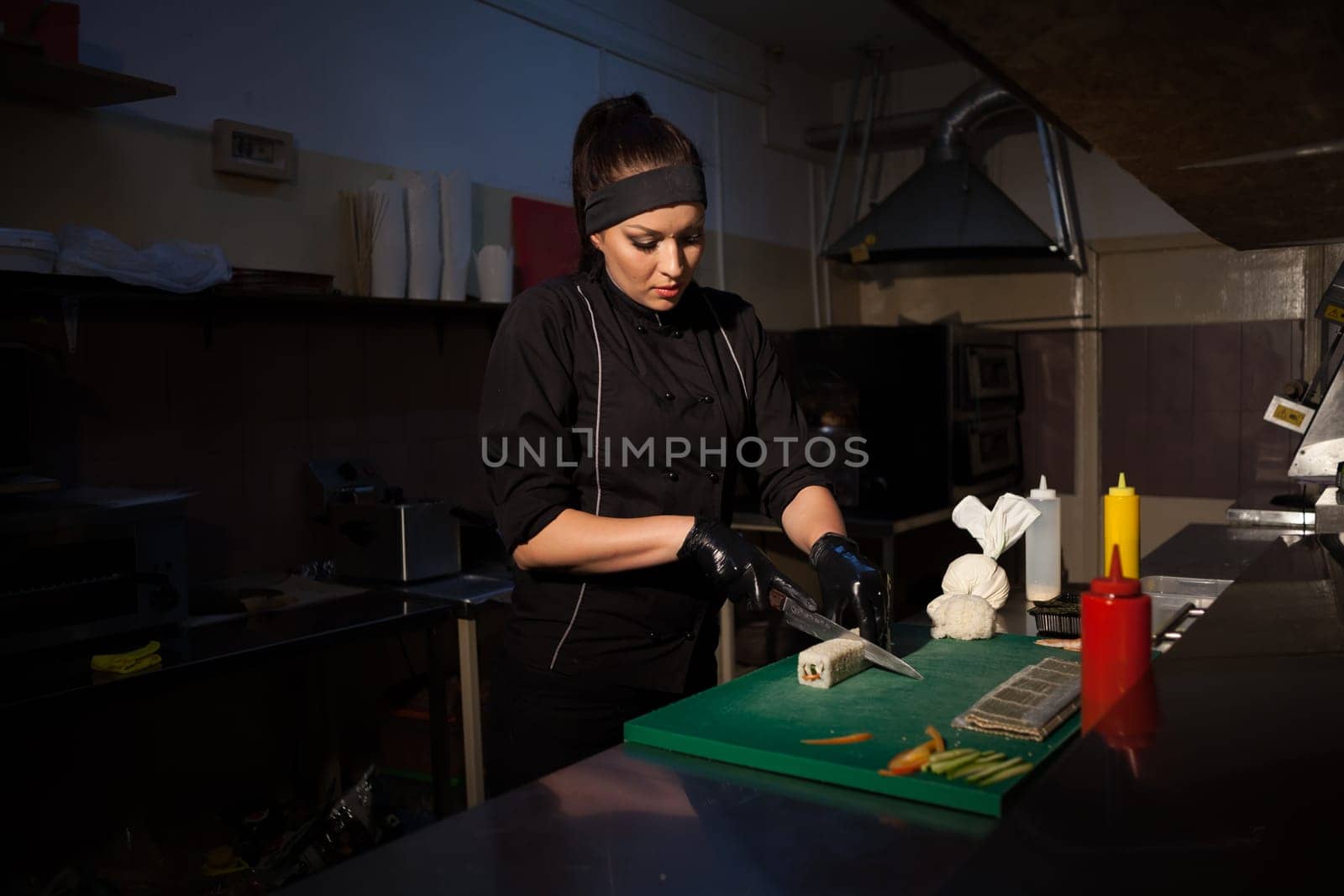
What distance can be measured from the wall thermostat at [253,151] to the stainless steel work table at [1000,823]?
2335mm

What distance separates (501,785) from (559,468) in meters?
0.52

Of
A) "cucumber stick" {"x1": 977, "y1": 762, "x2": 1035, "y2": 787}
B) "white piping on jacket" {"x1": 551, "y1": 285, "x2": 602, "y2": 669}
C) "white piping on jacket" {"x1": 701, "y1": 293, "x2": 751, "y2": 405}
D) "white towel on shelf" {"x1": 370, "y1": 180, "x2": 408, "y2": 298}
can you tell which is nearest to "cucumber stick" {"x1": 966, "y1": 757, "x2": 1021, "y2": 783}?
"cucumber stick" {"x1": 977, "y1": 762, "x2": 1035, "y2": 787}

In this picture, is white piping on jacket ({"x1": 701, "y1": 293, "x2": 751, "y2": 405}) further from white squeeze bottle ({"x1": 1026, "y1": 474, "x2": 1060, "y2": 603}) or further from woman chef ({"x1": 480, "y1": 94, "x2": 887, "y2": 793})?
white squeeze bottle ({"x1": 1026, "y1": 474, "x2": 1060, "y2": 603})

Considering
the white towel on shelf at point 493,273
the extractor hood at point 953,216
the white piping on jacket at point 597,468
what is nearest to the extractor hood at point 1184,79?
the white piping on jacket at point 597,468

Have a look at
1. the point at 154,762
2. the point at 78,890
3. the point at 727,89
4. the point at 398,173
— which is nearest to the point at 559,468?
the point at 78,890

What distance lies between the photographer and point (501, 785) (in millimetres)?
1748

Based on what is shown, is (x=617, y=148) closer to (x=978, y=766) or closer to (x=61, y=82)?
(x=978, y=766)

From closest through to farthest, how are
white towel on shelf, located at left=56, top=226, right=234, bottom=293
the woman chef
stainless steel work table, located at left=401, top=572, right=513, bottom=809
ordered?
the woman chef → white towel on shelf, located at left=56, top=226, right=234, bottom=293 → stainless steel work table, located at left=401, top=572, right=513, bottom=809

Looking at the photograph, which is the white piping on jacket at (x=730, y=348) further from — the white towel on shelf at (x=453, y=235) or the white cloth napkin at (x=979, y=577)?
the white towel on shelf at (x=453, y=235)

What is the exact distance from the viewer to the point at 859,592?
5.09 feet

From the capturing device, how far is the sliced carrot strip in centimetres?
120

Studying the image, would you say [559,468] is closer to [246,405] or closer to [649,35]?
[246,405]

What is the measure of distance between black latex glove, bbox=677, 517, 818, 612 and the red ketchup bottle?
0.44 metres

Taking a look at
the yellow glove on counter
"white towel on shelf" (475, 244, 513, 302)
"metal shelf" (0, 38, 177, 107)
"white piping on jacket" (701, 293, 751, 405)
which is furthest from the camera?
"white towel on shelf" (475, 244, 513, 302)
